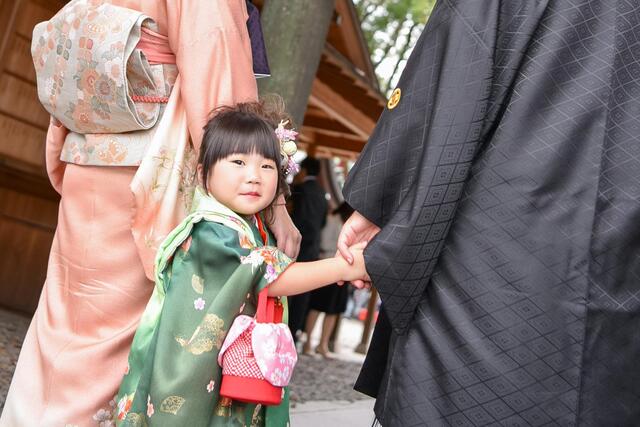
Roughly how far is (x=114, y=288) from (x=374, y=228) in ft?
2.90

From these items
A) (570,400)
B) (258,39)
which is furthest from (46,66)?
(570,400)

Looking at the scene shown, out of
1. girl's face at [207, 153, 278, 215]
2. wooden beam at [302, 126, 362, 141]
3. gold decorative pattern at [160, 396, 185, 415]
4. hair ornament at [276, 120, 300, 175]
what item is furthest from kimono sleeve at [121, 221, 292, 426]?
wooden beam at [302, 126, 362, 141]

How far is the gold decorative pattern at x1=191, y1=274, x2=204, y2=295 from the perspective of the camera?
2.20m

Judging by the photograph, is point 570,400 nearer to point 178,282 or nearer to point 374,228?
point 374,228

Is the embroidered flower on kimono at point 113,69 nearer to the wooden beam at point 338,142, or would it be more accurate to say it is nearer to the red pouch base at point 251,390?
the red pouch base at point 251,390

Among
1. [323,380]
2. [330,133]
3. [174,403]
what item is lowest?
[323,380]

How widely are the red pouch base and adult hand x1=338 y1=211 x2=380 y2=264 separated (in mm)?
383

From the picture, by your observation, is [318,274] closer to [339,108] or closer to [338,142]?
[339,108]

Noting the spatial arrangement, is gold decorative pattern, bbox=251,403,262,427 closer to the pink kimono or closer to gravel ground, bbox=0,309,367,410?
the pink kimono

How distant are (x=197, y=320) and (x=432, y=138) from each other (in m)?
0.77

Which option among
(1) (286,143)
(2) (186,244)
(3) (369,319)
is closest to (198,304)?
(2) (186,244)

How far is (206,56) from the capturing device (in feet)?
8.14

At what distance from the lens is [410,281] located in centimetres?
200

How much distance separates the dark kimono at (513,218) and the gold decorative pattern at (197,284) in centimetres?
47
